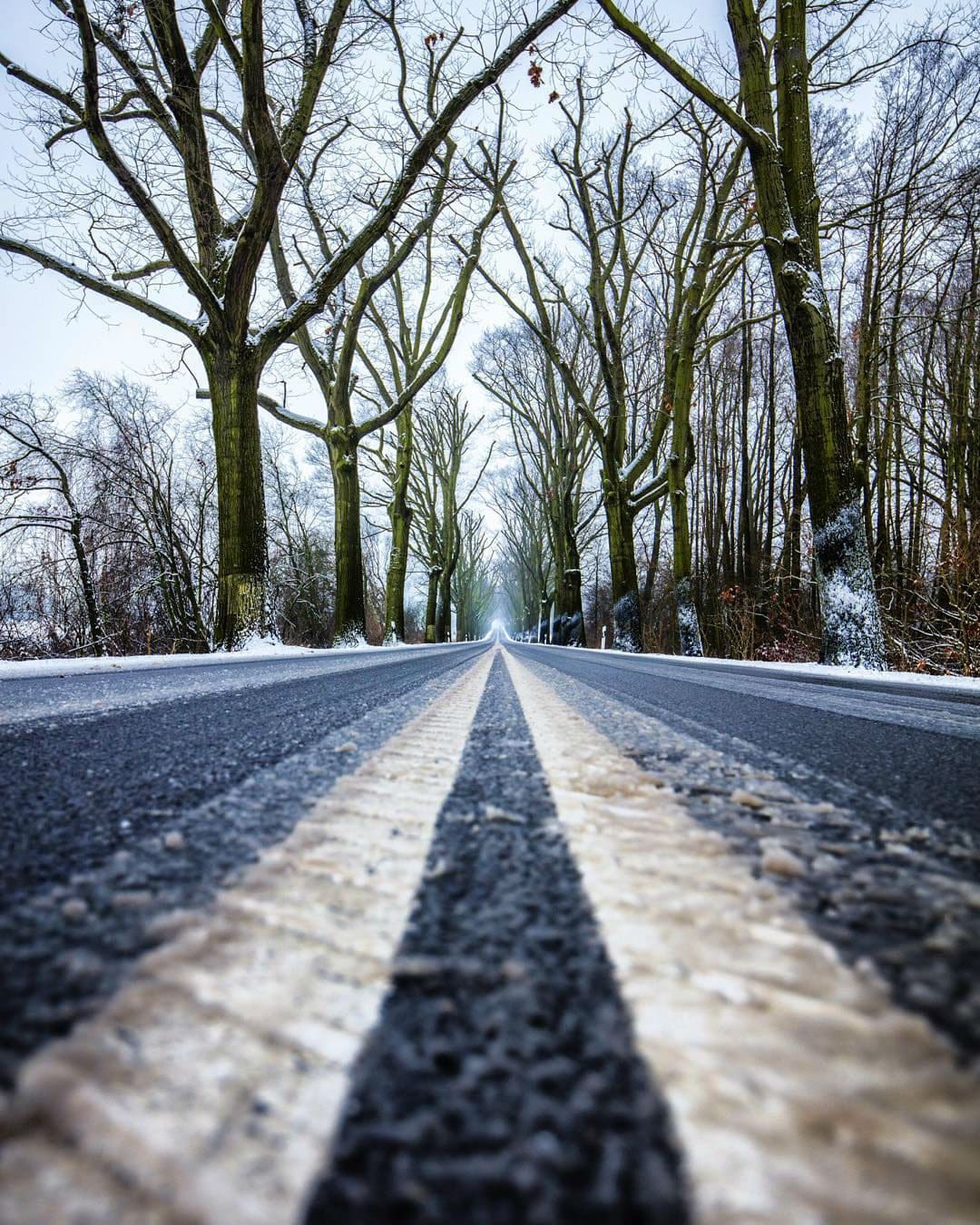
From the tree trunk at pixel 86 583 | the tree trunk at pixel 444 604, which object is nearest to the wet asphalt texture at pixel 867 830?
the tree trunk at pixel 86 583

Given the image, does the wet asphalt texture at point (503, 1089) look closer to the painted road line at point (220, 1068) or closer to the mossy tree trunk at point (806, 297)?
the painted road line at point (220, 1068)

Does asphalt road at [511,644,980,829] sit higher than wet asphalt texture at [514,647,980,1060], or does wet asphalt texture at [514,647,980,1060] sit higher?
wet asphalt texture at [514,647,980,1060]

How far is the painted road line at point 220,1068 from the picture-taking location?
148 millimetres

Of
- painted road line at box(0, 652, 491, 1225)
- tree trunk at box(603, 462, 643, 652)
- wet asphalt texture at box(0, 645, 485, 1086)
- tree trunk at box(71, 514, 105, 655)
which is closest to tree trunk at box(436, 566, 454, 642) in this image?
tree trunk at box(603, 462, 643, 652)

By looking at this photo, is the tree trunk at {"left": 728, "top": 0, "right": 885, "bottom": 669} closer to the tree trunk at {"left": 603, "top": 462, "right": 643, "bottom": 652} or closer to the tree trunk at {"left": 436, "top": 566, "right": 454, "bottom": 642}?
the tree trunk at {"left": 603, "top": 462, "right": 643, "bottom": 652}

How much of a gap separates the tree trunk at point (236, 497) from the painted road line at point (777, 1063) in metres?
5.21

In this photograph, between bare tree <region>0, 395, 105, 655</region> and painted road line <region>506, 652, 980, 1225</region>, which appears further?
bare tree <region>0, 395, 105, 655</region>

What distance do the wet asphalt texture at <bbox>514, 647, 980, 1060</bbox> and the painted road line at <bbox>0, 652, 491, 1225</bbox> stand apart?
0.22 m

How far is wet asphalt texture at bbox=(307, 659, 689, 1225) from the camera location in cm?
15

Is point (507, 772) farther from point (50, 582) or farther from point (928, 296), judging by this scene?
point (928, 296)

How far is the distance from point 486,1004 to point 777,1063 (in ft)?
0.35

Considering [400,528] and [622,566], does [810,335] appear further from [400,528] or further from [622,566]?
[400,528]

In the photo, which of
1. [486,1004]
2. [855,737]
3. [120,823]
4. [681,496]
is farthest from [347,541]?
[486,1004]

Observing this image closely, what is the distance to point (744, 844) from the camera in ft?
1.26
